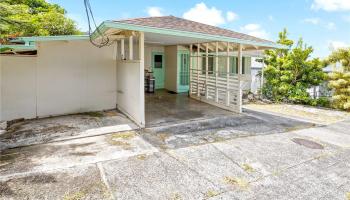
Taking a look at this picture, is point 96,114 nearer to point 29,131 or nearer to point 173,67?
point 29,131

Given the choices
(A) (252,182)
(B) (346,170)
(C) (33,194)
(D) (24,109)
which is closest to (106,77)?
(D) (24,109)

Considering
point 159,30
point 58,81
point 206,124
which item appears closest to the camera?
point 159,30

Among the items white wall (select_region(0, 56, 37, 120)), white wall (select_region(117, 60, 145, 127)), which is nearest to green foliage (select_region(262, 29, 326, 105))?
white wall (select_region(117, 60, 145, 127))

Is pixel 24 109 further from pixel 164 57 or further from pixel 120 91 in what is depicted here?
pixel 164 57

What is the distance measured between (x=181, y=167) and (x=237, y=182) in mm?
998

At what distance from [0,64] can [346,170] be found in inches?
361

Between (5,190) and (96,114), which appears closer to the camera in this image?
(5,190)

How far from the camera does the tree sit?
1000cm

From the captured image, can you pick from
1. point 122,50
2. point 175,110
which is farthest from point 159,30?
point 175,110

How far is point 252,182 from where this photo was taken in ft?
12.5

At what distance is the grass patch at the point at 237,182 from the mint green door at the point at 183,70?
9.31 m

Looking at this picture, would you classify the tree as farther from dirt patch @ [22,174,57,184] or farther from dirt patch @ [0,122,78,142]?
dirt patch @ [22,174,57,184]

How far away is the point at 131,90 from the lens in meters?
7.37

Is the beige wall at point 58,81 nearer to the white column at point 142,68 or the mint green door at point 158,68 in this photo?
the white column at point 142,68
